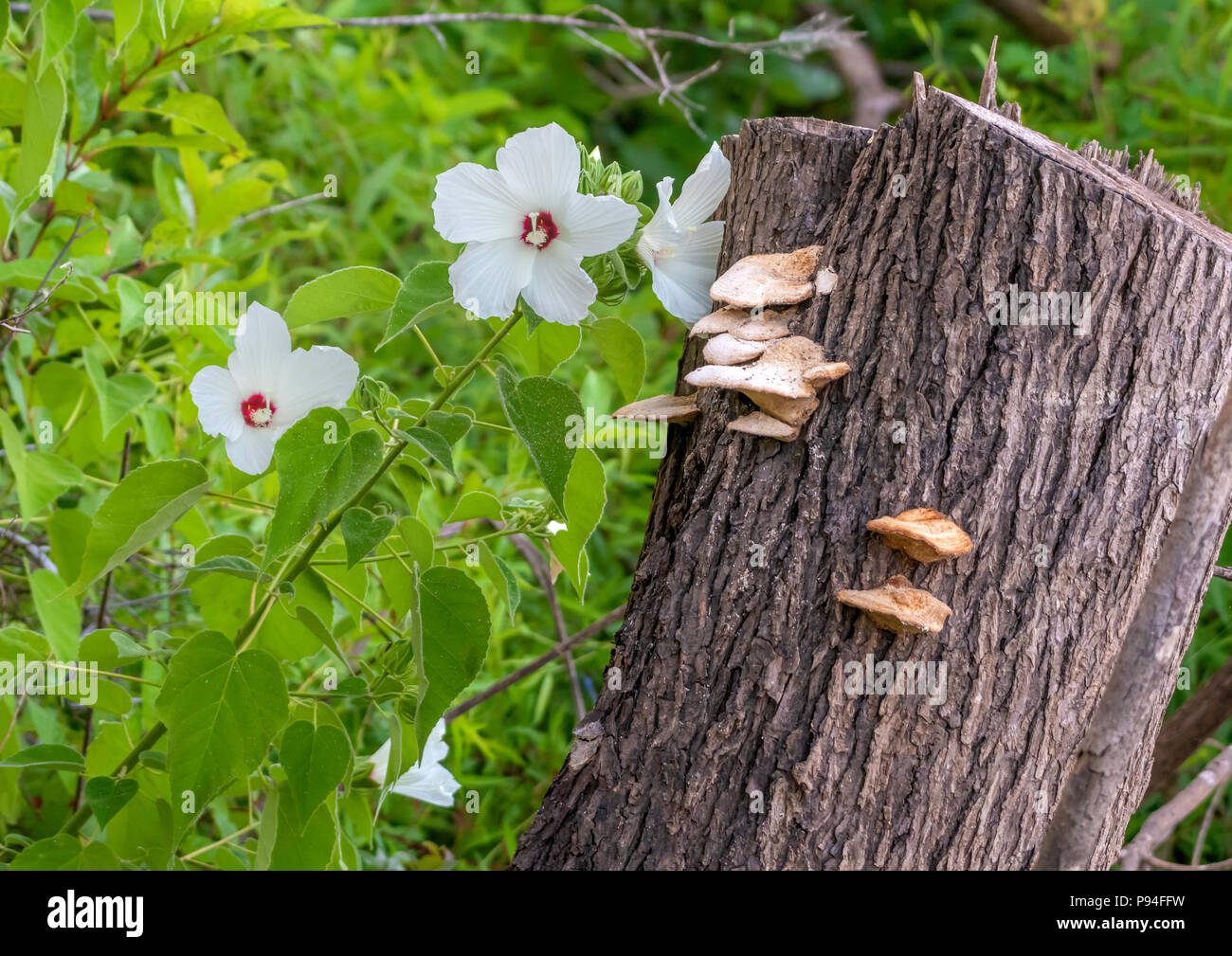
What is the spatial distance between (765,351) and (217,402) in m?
0.39

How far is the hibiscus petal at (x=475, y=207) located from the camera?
28.2 inches

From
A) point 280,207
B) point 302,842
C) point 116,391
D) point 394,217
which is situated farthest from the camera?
point 394,217

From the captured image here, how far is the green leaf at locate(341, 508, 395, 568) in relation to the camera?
2.28ft

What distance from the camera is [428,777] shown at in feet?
3.14

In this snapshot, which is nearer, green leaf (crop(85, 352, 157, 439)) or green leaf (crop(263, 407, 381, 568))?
green leaf (crop(263, 407, 381, 568))

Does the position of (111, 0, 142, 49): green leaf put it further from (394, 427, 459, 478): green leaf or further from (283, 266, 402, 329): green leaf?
(394, 427, 459, 478): green leaf

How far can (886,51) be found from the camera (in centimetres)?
327

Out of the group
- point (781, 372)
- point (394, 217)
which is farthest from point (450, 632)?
point (394, 217)

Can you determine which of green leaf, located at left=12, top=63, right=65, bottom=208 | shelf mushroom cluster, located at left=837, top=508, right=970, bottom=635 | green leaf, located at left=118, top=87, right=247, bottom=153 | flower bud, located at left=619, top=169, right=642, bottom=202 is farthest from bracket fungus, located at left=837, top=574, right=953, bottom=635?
green leaf, located at left=118, top=87, right=247, bottom=153

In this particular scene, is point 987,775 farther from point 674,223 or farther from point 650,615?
point 674,223

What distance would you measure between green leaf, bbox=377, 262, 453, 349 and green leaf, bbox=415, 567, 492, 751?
17 cm

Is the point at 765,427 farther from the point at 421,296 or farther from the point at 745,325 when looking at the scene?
the point at 421,296
